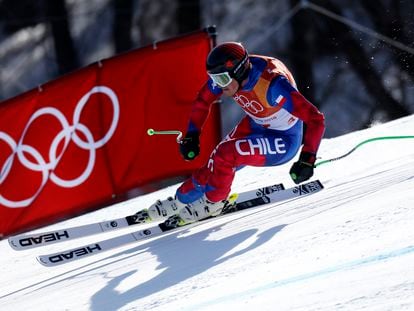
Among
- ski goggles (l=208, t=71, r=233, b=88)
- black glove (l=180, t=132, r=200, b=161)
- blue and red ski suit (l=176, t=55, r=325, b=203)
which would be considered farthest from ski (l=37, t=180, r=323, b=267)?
ski goggles (l=208, t=71, r=233, b=88)

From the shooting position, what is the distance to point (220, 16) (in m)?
11.8

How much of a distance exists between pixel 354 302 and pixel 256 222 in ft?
6.25

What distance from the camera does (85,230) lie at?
18.5 feet

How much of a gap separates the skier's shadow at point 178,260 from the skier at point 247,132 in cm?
29

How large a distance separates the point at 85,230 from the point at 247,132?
3.78 feet

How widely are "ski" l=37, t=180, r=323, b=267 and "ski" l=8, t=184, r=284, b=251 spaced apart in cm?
8

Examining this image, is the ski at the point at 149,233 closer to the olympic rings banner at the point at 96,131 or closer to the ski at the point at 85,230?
the ski at the point at 85,230

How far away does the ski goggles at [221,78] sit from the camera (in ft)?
16.9

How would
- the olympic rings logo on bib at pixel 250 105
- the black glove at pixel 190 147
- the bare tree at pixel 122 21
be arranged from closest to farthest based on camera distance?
the olympic rings logo on bib at pixel 250 105, the black glove at pixel 190 147, the bare tree at pixel 122 21

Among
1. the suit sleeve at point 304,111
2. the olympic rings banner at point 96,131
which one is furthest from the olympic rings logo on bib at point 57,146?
the suit sleeve at point 304,111

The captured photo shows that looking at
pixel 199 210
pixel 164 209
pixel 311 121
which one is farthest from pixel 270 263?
pixel 164 209

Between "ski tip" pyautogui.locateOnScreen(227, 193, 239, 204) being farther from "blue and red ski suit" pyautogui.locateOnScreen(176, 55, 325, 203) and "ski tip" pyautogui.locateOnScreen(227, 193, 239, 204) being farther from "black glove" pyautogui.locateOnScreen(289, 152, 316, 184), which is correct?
"black glove" pyautogui.locateOnScreen(289, 152, 316, 184)

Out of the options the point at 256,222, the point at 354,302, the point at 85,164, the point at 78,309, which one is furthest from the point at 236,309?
the point at 85,164

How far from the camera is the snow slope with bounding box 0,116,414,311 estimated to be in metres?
3.48
